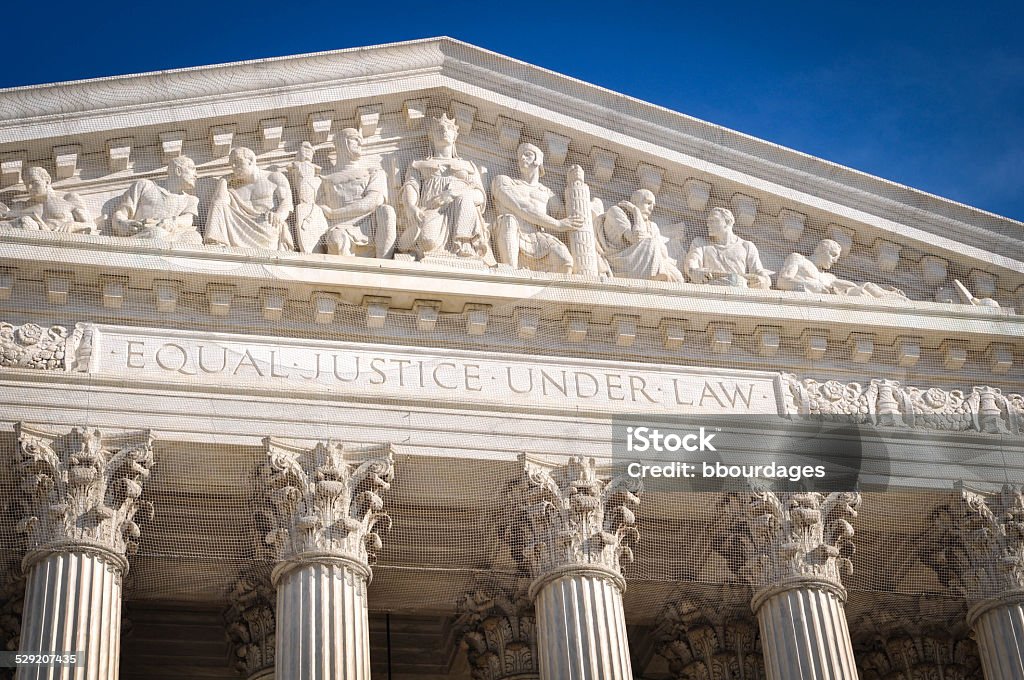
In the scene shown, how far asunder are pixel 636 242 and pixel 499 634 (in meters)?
6.12

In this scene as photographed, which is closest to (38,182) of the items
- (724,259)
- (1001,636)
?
(724,259)

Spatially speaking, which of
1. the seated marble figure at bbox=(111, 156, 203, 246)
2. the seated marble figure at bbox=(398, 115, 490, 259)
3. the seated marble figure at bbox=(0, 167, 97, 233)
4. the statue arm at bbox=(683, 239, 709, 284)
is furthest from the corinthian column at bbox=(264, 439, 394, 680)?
the statue arm at bbox=(683, 239, 709, 284)

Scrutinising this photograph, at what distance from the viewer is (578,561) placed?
2289 centimetres

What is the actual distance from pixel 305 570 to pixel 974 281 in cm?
1175

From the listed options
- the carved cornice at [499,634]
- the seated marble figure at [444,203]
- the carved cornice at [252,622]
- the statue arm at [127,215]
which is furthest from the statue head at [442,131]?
Answer: the carved cornice at [252,622]

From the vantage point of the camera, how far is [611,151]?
26.9 meters

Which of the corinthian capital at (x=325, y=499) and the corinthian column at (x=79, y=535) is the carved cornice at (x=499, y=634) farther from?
the corinthian column at (x=79, y=535)

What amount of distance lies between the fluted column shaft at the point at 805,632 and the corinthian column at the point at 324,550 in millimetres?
5366

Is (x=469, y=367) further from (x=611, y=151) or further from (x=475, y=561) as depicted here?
(x=611, y=151)

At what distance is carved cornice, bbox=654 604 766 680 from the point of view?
84.3ft

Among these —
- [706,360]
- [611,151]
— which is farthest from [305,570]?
[611,151]

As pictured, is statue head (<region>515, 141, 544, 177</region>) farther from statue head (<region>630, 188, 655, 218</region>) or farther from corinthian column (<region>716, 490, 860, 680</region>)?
corinthian column (<region>716, 490, 860, 680</region>)

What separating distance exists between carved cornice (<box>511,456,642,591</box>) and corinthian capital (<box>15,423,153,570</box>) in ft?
16.4

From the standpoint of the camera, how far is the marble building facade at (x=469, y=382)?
22.6 meters
